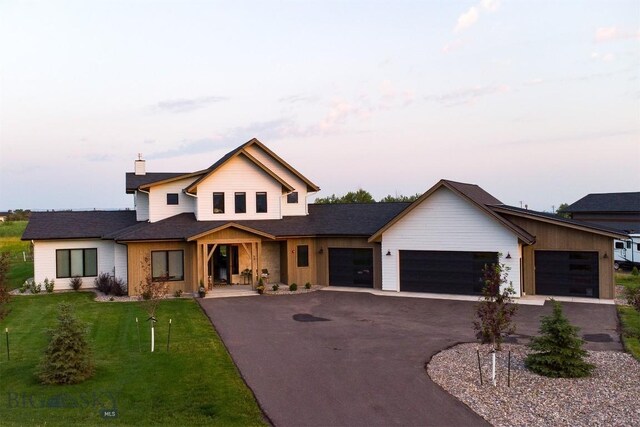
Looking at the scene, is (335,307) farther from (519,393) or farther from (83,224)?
(83,224)

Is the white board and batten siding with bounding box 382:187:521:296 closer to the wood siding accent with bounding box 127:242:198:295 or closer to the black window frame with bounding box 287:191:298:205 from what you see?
the black window frame with bounding box 287:191:298:205

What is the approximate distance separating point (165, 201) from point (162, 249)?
3848 mm

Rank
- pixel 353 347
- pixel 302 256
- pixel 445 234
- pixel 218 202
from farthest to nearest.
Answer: pixel 218 202, pixel 302 256, pixel 445 234, pixel 353 347

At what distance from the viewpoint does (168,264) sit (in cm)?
2392

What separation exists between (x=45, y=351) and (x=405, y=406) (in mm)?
8087

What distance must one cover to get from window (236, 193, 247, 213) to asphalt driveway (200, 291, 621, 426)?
6032 millimetres

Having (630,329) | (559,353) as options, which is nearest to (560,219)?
(630,329)

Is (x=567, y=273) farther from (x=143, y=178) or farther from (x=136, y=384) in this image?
(x=143, y=178)

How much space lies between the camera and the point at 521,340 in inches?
575

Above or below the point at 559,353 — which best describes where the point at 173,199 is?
above

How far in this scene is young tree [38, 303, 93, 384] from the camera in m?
10.7

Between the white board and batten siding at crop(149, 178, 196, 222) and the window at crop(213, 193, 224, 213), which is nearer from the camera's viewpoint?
the window at crop(213, 193, 224, 213)

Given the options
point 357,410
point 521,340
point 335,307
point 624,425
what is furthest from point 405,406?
point 335,307

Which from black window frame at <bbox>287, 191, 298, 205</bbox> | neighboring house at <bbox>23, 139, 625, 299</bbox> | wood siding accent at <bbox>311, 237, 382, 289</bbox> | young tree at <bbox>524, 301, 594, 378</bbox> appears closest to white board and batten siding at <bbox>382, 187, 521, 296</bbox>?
neighboring house at <bbox>23, 139, 625, 299</bbox>
